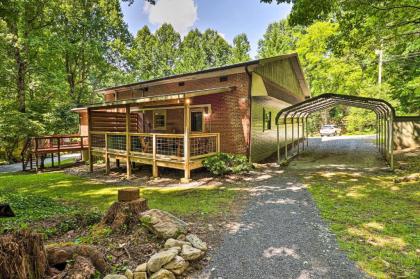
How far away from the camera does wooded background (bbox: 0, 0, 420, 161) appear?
33.7 ft

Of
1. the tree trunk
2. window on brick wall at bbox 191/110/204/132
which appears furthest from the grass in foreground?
the tree trunk

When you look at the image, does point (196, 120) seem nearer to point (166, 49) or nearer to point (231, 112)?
point (231, 112)

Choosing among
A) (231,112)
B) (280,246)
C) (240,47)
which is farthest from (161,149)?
(240,47)

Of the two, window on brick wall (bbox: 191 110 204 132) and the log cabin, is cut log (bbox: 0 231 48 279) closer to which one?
the log cabin

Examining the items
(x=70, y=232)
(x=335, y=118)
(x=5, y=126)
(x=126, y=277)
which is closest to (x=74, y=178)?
(x=70, y=232)

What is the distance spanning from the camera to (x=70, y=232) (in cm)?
488

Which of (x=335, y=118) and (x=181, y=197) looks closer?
(x=181, y=197)

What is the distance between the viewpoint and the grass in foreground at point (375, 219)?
3666 millimetres

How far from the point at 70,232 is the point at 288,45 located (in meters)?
41.7

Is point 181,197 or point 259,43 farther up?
point 259,43

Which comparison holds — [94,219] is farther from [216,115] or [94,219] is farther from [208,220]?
[216,115]

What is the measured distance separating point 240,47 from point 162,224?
47220 millimetres

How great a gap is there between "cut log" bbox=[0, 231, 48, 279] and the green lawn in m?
2.46

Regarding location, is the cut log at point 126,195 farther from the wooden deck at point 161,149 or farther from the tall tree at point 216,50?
the tall tree at point 216,50
